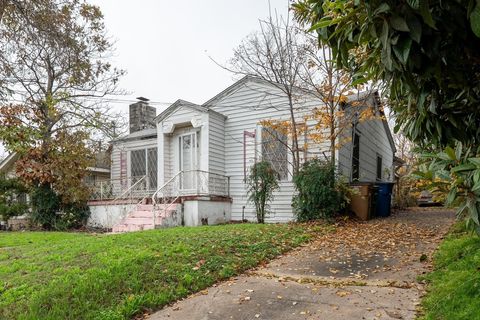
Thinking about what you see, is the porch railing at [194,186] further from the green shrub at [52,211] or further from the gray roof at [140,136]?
the gray roof at [140,136]

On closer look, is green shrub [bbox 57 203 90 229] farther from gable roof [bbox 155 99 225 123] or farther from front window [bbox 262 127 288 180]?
front window [bbox 262 127 288 180]

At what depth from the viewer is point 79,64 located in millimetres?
15828

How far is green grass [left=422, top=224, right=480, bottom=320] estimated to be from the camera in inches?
114

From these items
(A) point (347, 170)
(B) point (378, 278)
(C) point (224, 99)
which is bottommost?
(B) point (378, 278)

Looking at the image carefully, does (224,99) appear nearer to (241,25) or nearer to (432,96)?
(241,25)

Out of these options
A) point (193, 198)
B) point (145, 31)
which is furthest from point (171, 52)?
point (193, 198)

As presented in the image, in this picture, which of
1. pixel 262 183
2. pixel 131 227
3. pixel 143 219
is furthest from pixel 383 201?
pixel 131 227

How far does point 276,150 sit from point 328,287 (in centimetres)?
801

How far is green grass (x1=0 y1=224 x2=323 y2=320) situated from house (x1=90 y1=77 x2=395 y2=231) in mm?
4002

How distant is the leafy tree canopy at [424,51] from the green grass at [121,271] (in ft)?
11.3

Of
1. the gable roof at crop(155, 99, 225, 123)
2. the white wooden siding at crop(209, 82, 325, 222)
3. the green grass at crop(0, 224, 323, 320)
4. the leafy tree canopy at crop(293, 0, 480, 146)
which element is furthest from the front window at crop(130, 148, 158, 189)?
the leafy tree canopy at crop(293, 0, 480, 146)

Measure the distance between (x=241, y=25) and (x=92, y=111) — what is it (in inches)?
286

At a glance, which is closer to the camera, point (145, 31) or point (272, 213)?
point (272, 213)

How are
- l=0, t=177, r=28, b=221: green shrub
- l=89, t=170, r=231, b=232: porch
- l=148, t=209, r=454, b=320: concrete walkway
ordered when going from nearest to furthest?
l=148, t=209, r=454, b=320: concrete walkway → l=89, t=170, r=231, b=232: porch → l=0, t=177, r=28, b=221: green shrub
